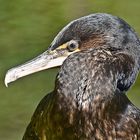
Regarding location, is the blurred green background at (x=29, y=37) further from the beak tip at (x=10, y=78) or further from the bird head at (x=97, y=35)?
the bird head at (x=97, y=35)

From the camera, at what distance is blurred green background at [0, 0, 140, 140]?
6.46m

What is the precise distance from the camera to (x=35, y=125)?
4.84m

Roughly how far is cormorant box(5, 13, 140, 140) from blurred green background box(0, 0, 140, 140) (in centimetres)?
167

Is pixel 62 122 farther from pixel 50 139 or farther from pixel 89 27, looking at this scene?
pixel 89 27

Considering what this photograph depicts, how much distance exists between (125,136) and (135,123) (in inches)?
3.5

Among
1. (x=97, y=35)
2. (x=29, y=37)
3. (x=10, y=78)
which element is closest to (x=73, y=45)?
(x=97, y=35)

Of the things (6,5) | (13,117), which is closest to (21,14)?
(6,5)

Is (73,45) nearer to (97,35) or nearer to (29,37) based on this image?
(97,35)

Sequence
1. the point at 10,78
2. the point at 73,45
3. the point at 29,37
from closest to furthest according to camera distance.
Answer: the point at 73,45 < the point at 10,78 < the point at 29,37

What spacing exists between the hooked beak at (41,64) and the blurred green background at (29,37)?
1484 mm

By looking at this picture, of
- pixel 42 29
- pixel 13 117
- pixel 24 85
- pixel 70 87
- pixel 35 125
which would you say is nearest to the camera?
pixel 70 87

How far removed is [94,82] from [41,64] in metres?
0.42

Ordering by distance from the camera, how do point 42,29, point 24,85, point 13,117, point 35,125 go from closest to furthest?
1. point 35,125
2. point 13,117
3. point 24,85
4. point 42,29

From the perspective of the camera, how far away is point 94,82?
443 centimetres
